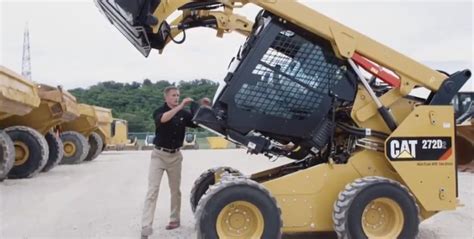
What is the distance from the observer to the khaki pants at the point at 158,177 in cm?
629

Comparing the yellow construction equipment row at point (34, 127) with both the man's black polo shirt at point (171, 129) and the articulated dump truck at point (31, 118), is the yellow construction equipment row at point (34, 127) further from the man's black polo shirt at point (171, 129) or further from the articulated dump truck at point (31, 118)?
the man's black polo shirt at point (171, 129)

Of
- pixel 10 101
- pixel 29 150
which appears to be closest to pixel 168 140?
pixel 10 101

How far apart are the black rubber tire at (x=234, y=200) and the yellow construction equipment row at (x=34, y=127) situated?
260 inches

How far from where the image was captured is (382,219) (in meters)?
5.57

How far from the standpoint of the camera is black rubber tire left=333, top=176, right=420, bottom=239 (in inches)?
209

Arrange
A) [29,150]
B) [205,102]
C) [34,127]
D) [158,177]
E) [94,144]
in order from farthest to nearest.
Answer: [94,144] < [34,127] < [29,150] < [158,177] < [205,102]

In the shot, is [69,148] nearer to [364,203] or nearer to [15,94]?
[15,94]

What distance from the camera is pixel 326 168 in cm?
565

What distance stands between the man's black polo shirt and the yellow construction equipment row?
5.06 metres

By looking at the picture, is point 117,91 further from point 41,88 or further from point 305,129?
point 305,129

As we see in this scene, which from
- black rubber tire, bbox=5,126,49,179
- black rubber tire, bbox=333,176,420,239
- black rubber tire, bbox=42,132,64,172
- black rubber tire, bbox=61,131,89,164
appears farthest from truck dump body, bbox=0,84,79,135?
black rubber tire, bbox=333,176,420,239

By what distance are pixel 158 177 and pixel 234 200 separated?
5.01ft

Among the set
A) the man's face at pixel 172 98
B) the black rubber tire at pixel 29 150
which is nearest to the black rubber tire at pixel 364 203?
the man's face at pixel 172 98

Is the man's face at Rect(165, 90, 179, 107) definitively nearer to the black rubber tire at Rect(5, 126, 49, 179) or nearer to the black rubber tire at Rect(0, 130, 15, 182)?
the black rubber tire at Rect(0, 130, 15, 182)
